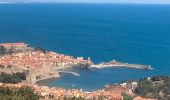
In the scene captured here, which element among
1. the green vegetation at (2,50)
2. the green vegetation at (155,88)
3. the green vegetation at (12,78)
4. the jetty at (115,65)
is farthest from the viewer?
the green vegetation at (2,50)

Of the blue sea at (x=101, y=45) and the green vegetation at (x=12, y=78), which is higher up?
the blue sea at (x=101, y=45)

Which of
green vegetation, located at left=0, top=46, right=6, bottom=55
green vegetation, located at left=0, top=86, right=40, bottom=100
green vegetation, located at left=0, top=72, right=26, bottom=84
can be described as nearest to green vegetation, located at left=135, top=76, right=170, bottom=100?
green vegetation, located at left=0, top=72, right=26, bottom=84

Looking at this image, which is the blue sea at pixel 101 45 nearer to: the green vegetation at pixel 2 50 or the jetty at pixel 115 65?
the jetty at pixel 115 65

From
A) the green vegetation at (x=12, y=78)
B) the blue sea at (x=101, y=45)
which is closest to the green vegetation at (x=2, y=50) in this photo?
the blue sea at (x=101, y=45)

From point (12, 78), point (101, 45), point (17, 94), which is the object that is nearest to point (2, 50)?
point (12, 78)

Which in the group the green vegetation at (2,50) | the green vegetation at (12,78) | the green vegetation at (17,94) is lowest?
the green vegetation at (17,94)

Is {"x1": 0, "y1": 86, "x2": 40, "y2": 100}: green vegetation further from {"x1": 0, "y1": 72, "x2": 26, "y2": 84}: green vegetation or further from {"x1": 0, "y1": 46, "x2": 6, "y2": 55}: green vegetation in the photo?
{"x1": 0, "y1": 46, "x2": 6, "y2": 55}: green vegetation

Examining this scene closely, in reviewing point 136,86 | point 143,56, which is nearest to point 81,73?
point 136,86

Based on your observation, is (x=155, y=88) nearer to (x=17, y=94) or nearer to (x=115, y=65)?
(x=17, y=94)

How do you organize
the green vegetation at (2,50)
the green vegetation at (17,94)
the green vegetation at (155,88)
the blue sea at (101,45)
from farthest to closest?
the green vegetation at (2,50) → the blue sea at (101,45) → the green vegetation at (155,88) → the green vegetation at (17,94)
